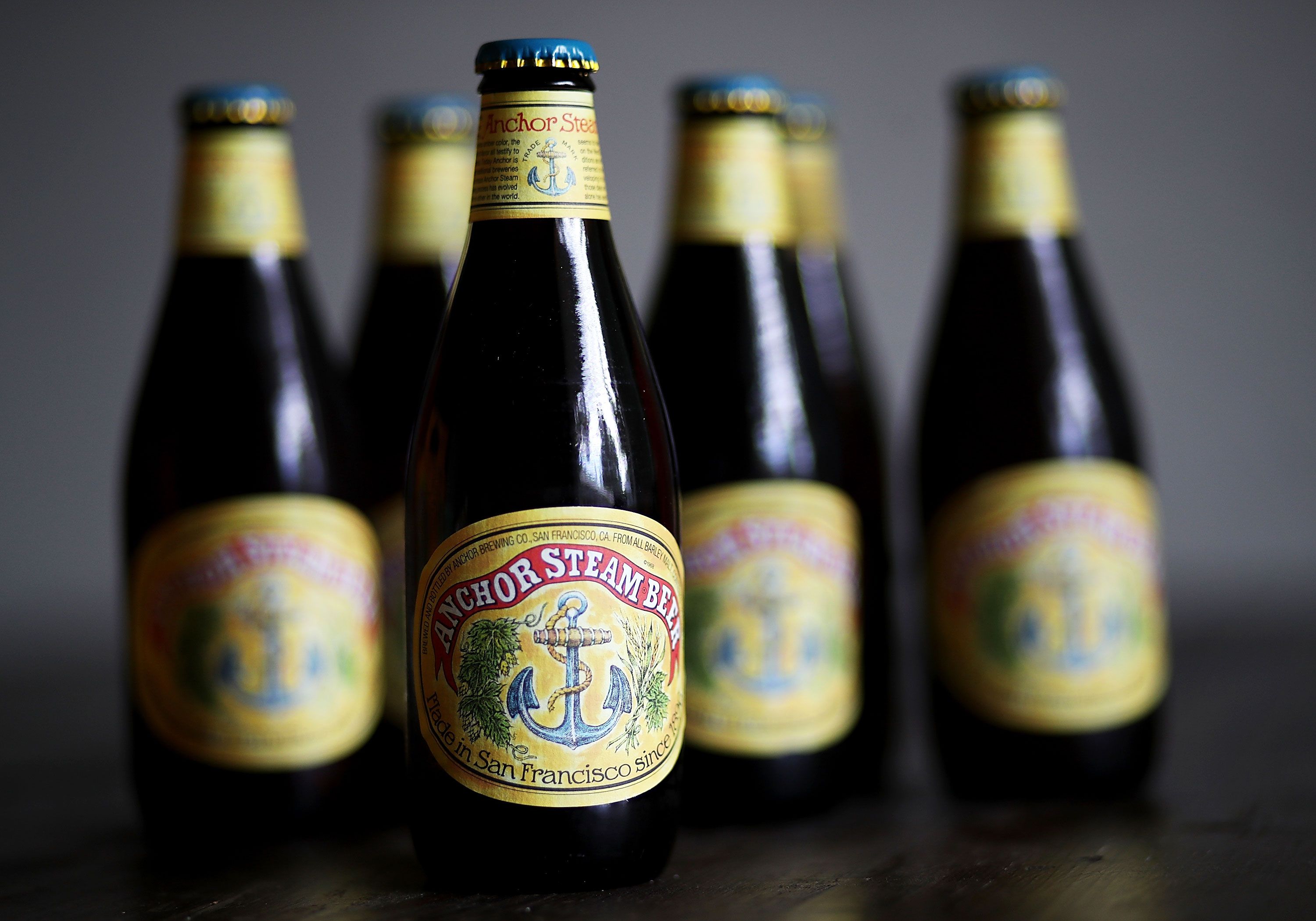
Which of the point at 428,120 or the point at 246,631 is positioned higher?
the point at 428,120

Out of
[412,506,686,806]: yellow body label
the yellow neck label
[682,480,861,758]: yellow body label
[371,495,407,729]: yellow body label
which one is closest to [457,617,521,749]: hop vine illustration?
[412,506,686,806]: yellow body label

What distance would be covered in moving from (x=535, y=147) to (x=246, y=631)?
0.42 metres

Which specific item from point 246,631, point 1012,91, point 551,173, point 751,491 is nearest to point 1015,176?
point 1012,91

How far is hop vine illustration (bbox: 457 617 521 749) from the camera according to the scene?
0.90m

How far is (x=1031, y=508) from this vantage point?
1.19 m

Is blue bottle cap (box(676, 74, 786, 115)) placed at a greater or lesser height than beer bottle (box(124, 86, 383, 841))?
greater

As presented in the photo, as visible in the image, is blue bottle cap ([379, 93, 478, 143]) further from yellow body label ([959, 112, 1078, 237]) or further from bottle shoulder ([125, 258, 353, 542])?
yellow body label ([959, 112, 1078, 237])

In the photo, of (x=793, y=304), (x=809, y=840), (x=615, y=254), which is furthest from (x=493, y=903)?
(x=793, y=304)

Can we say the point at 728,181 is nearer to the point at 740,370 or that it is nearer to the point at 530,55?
the point at 740,370

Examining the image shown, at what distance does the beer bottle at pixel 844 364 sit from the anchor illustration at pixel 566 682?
0.36m

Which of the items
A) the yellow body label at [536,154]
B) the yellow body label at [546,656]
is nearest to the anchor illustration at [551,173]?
the yellow body label at [536,154]

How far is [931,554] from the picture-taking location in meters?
1.24

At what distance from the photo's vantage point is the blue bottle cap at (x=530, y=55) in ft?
3.03

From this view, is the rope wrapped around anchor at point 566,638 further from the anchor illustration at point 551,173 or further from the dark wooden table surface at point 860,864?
the anchor illustration at point 551,173
